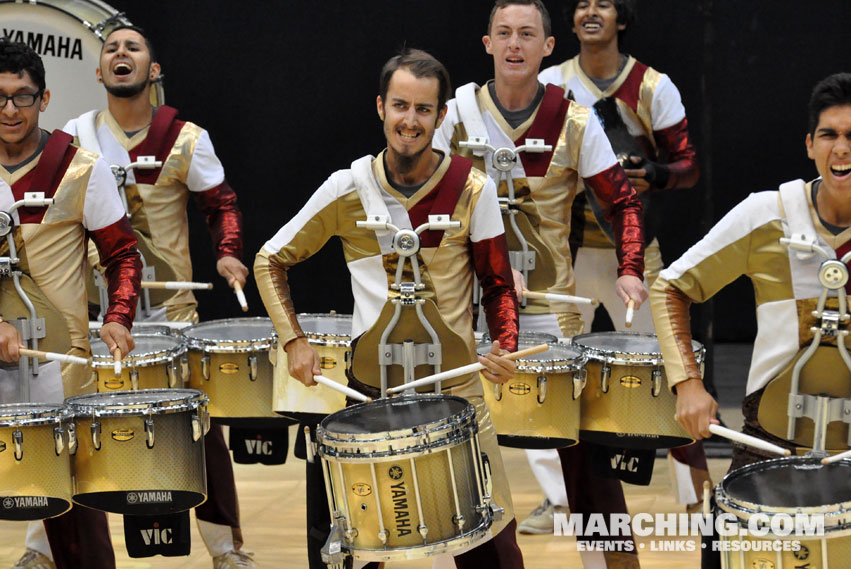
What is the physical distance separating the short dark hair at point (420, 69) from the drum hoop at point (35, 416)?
44.4 inches

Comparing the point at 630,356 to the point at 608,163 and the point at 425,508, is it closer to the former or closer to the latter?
the point at 608,163

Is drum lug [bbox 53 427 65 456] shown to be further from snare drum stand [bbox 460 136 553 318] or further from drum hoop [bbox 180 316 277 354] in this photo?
snare drum stand [bbox 460 136 553 318]

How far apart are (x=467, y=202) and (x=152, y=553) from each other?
4.36ft

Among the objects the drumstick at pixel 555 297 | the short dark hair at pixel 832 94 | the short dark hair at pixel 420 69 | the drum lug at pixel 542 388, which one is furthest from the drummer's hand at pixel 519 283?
the short dark hair at pixel 832 94

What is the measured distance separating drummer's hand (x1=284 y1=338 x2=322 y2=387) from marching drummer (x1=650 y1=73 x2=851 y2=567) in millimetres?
893

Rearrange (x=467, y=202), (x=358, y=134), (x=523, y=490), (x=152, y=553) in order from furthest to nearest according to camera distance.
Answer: (x=358, y=134), (x=523, y=490), (x=152, y=553), (x=467, y=202)

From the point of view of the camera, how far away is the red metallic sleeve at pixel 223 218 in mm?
4891

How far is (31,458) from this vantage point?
353 centimetres

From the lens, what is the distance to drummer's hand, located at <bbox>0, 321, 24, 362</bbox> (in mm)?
3656

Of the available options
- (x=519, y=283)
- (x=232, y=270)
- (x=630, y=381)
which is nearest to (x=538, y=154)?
(x=519, y=283)

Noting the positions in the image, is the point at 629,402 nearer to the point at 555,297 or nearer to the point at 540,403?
the point at 540,403

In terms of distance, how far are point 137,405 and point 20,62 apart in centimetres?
96

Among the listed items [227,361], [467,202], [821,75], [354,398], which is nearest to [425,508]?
[354,398]

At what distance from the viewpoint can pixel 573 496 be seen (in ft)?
14.1
